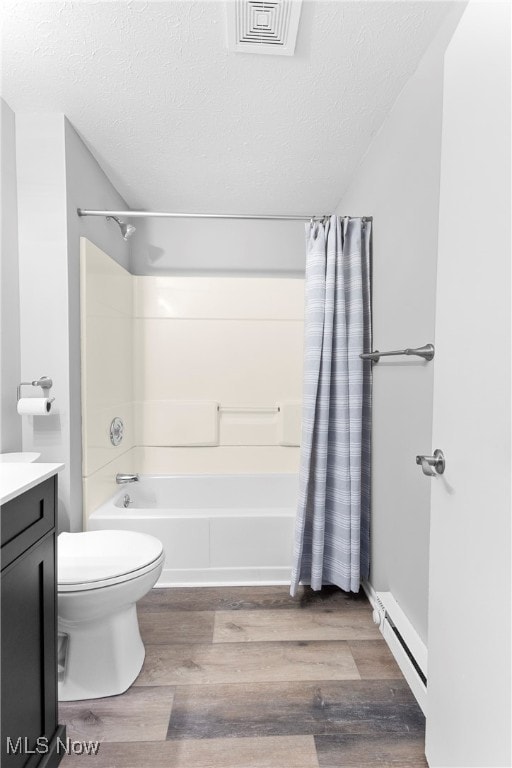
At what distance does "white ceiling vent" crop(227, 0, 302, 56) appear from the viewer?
4.11 ft

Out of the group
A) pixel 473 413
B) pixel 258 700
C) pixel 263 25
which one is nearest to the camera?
pixel 473 413

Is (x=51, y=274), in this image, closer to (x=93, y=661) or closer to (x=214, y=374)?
(x=214, y=374)

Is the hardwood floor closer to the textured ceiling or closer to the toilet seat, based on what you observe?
the toilet seat

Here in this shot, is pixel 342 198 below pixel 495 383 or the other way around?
the other way around

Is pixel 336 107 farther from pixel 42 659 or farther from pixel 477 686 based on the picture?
pixel 42 659

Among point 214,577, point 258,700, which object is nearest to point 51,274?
point 214,577

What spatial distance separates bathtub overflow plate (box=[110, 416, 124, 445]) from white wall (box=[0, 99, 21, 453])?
68cm

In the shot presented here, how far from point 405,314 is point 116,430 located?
1866 millimetres

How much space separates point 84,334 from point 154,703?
5.30ft

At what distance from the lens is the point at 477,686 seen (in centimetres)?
91

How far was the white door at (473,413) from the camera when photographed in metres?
0.83

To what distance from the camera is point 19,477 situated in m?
1.11

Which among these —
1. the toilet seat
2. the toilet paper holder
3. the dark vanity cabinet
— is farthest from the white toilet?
the toilet paper holder

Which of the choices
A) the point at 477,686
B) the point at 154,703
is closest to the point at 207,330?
the point at 154,703
